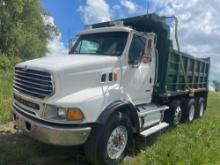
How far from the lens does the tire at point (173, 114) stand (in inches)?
341

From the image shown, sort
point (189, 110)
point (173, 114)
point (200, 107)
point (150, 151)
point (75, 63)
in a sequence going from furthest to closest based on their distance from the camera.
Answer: point (200, 107), point (189, 110), point (173, 114), point (150, 151), point (75, 63)

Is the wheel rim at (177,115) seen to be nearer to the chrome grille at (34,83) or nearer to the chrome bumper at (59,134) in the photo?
the chrome bumper at (59,134)

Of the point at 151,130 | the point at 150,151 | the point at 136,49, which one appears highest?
the point at 136,49

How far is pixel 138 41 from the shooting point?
21.4 ft

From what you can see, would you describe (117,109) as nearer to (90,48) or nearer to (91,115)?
(91,115)

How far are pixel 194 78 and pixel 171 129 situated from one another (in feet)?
7.87

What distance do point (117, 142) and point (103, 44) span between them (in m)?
2.16

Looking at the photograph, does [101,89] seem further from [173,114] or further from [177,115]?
[177,115]

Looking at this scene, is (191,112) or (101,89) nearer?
(101,89)

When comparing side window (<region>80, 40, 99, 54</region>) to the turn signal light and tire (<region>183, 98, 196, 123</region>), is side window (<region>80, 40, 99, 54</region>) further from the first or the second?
tire (<region>183, 98, 196, 123</region>)

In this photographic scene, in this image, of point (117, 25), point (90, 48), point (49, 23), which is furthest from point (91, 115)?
point (49, 23)

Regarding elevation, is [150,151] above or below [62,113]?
below

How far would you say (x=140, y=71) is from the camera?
21.8 ft

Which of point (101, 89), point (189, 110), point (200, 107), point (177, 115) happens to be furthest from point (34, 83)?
point (200, 107)
